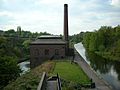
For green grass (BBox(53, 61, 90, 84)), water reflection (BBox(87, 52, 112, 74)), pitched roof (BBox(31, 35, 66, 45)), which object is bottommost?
water reflection (BBox(87, 52, 112, 74))

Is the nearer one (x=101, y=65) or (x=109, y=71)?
(x=109, y=71)

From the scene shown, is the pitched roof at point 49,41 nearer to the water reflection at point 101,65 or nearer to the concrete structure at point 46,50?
the concrete structure at point 46,50

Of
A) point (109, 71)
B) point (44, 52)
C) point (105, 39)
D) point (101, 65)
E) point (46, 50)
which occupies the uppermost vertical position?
point (105, 39)

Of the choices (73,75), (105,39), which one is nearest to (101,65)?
(73,75)

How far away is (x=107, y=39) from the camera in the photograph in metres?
96.1

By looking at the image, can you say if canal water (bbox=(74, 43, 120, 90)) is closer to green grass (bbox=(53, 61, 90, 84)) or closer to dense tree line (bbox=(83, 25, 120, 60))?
green grass (bbox=(53, 61, 90, 84))

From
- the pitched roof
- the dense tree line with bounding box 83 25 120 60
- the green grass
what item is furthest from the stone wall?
the dense tree line with bounding box 83 25 120 60

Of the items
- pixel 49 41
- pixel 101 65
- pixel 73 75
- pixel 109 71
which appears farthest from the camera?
pixel 49 41

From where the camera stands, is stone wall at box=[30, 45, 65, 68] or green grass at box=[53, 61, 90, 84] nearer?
green grass at box=[53, 61, 90, 84]

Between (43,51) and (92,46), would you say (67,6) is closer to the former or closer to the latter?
(43,51)

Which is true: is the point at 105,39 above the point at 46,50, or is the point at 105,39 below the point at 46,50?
above

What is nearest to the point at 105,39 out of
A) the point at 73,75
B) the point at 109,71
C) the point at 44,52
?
the point at 44,52

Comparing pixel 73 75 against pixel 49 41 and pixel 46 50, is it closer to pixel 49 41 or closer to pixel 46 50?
pixel 46 50

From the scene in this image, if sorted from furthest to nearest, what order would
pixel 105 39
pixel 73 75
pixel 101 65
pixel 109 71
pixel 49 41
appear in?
pixel 105 39 < pixel 49 41 < pixel 101 65 < pixel 109 71 < pixel 73 75
